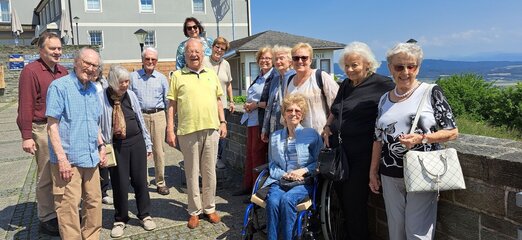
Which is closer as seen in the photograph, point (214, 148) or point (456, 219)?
point (456, 219)

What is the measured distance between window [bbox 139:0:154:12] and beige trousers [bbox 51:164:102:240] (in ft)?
106

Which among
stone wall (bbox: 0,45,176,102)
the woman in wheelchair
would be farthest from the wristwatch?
stone wall (bbox: 0,45,176,102)

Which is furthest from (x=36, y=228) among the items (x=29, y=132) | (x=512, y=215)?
(x=512, y=215)

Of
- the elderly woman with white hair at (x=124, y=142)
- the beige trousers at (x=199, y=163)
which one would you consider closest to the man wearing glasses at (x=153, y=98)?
the elderly woman with white hair at (x=124, y=142)

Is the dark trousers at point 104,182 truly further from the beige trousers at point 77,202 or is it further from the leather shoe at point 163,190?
the beige trousers at point 77,202

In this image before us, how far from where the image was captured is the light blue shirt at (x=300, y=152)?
3.67 meters

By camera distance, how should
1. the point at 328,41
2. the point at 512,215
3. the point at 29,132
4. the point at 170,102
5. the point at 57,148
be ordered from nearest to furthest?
the point at 512,215 → the point at 57,148 → the point at 29,132 → the point at 170,102 → the point at 328,41

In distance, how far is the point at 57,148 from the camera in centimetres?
326

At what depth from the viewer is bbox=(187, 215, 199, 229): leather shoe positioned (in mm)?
4277

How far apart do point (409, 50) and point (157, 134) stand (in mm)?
3723

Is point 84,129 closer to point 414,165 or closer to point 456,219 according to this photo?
point 414,165

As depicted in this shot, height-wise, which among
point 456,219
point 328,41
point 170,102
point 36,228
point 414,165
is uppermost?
point 328,41

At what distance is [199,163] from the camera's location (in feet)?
14.7

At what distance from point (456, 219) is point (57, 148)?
10.2 feet
